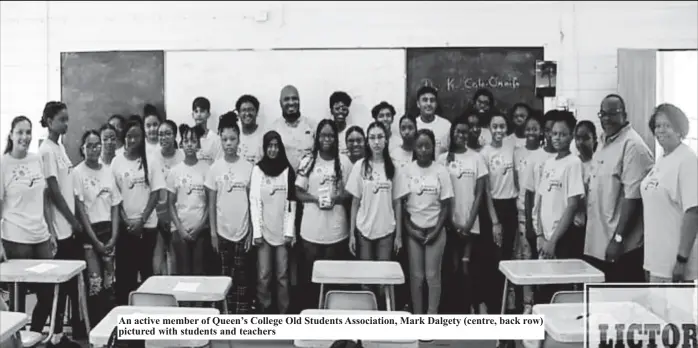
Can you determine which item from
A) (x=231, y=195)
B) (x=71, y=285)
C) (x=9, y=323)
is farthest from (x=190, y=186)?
(x=9, y=323)

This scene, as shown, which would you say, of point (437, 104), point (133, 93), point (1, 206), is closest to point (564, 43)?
point (437, 104)

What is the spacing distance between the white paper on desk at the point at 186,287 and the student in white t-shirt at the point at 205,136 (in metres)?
1.76

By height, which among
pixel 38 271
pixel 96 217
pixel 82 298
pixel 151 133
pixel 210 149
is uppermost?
pixel 151 133

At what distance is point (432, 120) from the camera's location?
5164 millimetres

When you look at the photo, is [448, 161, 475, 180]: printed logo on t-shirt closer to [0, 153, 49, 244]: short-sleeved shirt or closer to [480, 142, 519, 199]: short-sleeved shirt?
[480, 142, 519, 199]: short-sleeved shirt

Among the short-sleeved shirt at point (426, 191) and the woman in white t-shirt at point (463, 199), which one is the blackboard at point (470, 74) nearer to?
the woman in white t-shirt at point (463, 199)

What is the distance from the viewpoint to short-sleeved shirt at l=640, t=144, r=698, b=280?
3.29m

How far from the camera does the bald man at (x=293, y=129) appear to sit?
17.0ft

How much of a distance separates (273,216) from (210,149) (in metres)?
0.99

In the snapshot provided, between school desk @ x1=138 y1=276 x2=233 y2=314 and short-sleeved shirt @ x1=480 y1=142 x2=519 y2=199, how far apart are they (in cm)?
218

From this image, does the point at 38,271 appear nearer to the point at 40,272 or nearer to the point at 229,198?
the point at 40,272

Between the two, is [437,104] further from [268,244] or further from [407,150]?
[268,244]

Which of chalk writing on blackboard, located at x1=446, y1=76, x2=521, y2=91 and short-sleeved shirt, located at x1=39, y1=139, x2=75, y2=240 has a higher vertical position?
chalk writing on blackboard, located at x1=446, y1=76, x2=521, y2=91

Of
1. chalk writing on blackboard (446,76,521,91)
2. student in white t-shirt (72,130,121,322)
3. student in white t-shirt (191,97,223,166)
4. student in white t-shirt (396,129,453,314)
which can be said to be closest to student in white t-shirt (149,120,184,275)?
student in white t-shirt (191,97,223,166)
